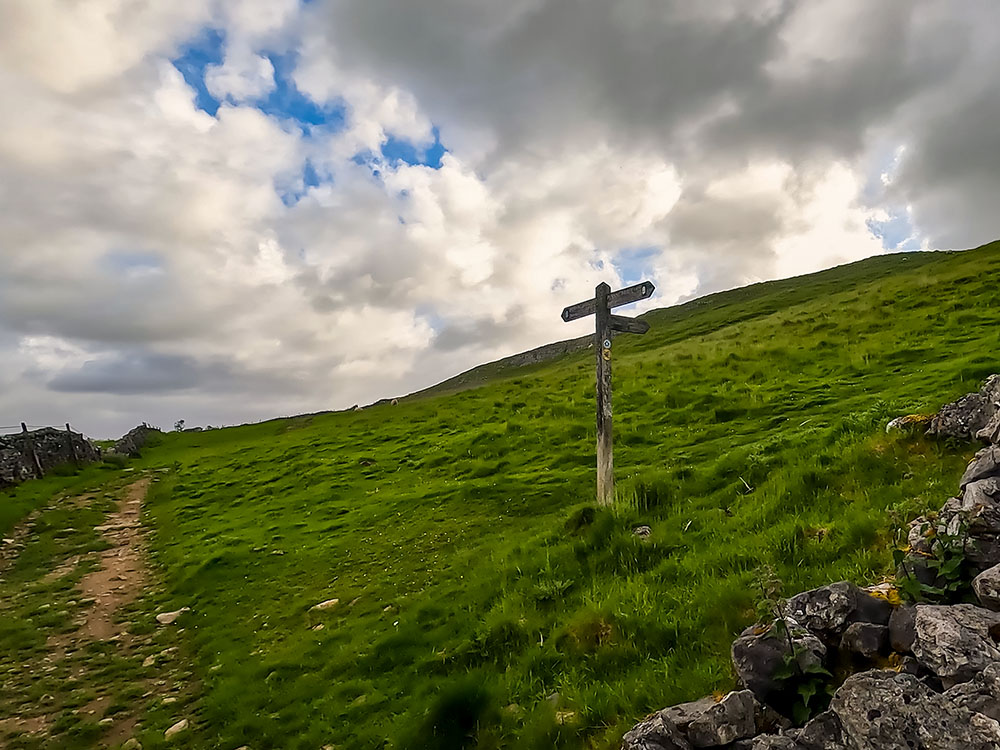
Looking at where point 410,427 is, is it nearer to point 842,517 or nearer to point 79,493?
point 79,493

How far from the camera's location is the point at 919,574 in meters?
6.07

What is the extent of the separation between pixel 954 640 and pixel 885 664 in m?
0.81

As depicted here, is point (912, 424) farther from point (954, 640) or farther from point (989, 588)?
point (954, 640)

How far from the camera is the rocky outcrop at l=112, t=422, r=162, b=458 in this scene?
55769mm

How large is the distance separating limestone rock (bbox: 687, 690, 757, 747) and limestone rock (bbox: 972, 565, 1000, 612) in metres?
2.06

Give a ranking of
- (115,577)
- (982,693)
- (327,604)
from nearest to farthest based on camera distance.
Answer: (982,693), (327,604), (115,577)

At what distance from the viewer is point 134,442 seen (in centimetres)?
6125

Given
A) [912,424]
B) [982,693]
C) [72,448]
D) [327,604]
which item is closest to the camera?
[982,693]

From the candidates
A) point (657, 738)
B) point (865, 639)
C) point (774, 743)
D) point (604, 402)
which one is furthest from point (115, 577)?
point (865, 639)

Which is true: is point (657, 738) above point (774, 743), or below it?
below

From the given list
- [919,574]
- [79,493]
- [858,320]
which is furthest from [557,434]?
[79,493]

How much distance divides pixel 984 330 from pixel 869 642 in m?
27.3

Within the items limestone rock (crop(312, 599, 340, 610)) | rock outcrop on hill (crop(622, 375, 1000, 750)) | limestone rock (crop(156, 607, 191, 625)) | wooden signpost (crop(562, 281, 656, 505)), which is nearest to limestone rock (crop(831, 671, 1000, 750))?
rock outcrop on hill (crop(622, 375, 1000, 750))

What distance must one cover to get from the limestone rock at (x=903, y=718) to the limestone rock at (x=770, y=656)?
55 centimetres
